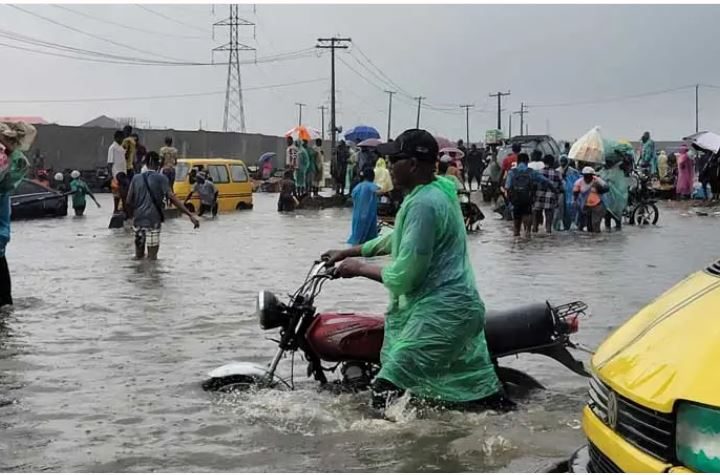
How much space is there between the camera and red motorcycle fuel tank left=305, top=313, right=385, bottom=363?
5.84 metres

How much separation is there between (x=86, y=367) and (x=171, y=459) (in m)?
2.49

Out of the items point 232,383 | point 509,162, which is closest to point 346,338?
point 232,383

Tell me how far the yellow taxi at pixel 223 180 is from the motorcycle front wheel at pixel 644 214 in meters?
11.1

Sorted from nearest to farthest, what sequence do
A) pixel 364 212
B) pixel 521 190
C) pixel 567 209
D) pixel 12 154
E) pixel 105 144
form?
1. pixel 12 154
2. pixel 364 212
3. pixel 521 190
4. pixel 567 209
5. pixel 105 144

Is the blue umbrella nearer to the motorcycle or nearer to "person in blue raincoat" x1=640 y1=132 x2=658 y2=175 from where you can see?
"person in blue raincoat" x1=640 y1=132 x2=658 y2=175

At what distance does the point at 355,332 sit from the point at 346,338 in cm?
6

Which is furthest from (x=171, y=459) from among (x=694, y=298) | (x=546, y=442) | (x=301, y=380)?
(x=694, y=298)

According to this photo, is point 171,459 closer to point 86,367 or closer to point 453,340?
point 453,340

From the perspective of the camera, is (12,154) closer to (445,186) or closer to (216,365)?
(216,365)

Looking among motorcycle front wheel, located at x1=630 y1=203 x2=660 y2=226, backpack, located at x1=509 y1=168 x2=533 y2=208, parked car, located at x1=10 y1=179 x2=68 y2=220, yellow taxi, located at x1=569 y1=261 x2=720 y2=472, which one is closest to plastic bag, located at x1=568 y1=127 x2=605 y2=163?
motorcycle front wheel, located at x1=630 y1=203 x2=660 y2=226

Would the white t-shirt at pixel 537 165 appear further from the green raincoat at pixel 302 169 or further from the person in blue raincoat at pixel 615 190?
the green raincoat at pixel 302 169

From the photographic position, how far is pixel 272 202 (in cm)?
3528

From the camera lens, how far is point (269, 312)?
19.5ft

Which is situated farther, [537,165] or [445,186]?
[537,165]
